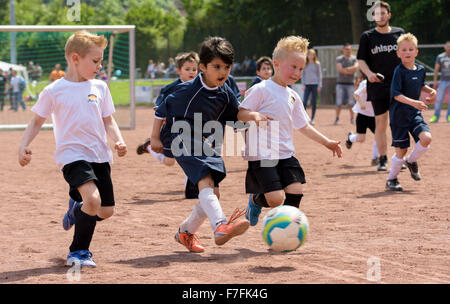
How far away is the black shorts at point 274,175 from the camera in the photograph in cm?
540

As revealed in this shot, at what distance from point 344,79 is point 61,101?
1442 centimetres

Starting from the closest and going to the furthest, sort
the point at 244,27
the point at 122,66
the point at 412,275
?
the point at 412,275 → the point at 122,66 → the point at 244,27

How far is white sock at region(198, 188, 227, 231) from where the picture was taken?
16.1 ft

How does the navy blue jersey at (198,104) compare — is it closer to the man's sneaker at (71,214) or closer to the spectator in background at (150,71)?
the man's sneaker at (71,214)

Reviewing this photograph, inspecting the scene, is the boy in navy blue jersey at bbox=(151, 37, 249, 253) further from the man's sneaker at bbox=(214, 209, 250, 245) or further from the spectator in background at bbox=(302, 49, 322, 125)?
the spectator in background at bbox=(302, 49, 322, 125)

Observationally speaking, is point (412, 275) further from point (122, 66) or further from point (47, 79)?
point (47, 79)

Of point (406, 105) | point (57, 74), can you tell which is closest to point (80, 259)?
point (406, 105)

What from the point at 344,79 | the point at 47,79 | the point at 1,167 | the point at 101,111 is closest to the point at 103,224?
the point at 101,111

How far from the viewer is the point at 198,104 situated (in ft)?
16.8

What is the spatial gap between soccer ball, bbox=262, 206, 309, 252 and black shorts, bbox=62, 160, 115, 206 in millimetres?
1164

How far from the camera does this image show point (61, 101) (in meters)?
4.95

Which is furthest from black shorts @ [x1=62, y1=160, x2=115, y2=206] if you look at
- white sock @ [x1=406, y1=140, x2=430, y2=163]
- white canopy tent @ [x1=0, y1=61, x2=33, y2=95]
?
white canopy tent @ [x1=0, y1=61, x2=33, y2=95]

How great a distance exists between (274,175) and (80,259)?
5.22ft
